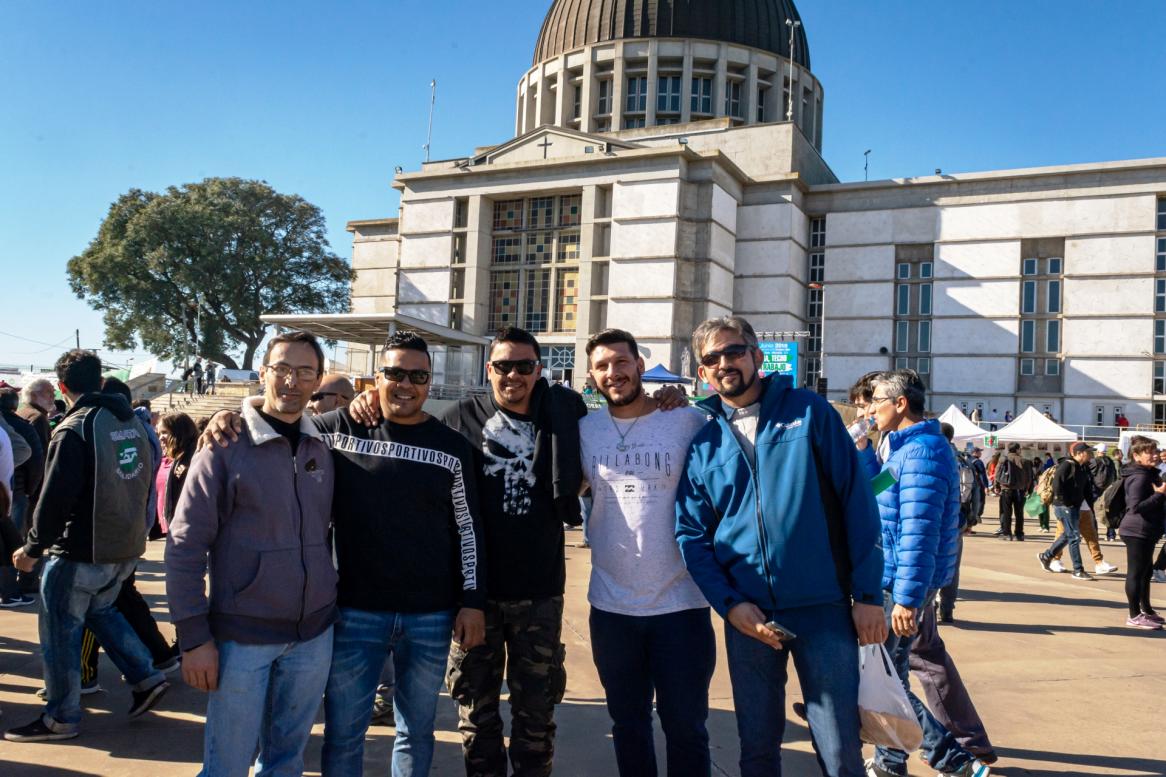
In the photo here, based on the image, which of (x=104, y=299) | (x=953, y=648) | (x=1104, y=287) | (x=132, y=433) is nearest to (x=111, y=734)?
(x=132, y=433)

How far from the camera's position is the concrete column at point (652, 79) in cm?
5172

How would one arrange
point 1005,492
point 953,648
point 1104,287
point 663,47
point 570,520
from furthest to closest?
1. point 663,47
2. point 1104,287
3. point 1005,492
4. point 953,648
5. point 570,520

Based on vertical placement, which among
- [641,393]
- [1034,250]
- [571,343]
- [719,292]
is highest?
[1034,250]

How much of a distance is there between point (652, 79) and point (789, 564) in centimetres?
5291

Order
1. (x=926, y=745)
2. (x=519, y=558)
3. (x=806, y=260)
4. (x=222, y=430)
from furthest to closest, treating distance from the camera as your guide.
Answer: (x=806, y=260) → (x=926, y=745) → (x=519, y=558) → (x=222, y=430)

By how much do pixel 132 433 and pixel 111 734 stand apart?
5.57 ft

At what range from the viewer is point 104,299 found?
48219 millimetres

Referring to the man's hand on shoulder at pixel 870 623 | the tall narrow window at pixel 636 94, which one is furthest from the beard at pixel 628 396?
the tall narrow window at pixel 636 94

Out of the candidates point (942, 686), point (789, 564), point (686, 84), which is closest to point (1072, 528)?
point (942, 686)

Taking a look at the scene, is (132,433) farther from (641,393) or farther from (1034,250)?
(1034,250)

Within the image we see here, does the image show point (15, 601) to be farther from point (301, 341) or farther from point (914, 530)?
point (914, 530)

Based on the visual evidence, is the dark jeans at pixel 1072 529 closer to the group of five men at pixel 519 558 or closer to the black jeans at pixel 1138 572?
the black jeans at pixel 1138 572

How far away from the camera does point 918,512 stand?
13.1ft

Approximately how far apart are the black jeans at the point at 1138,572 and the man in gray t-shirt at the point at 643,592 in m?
6.88
